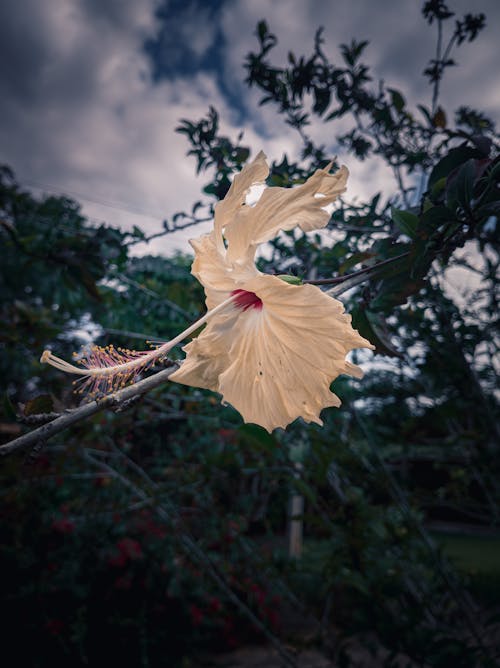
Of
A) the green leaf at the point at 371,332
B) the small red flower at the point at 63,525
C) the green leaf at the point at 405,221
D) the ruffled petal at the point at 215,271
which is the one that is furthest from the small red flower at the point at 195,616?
the green leaf at the point at 405,221

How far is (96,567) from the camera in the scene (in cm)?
389

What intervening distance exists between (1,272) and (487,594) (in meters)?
14.1

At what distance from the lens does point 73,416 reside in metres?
0.57

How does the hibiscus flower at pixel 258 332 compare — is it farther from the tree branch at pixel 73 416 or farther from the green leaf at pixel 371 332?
the green leaf at pixel 371 332

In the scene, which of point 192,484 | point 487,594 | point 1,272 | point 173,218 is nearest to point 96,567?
point 192,484

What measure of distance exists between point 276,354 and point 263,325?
64mm

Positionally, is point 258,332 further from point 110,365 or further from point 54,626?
point 54,626

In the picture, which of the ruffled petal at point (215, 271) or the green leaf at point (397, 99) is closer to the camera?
the ruffled petal at point (215, 271)

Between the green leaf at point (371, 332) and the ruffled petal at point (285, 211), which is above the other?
the ruffled petal at point (285, 211)

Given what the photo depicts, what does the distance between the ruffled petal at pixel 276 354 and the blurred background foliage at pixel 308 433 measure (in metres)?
0.29

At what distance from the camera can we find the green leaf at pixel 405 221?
2.91 ft

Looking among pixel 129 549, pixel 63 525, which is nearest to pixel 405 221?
pixel 129 549

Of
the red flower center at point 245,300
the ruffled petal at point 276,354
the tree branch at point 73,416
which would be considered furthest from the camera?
the red flower center at point 245,300

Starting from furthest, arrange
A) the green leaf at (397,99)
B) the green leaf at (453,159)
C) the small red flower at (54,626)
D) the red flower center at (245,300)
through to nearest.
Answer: the small red flower at (54,626) < the green leaf at (397,99) < the green leaf at (453,159) < the red flower center at (245,300)
